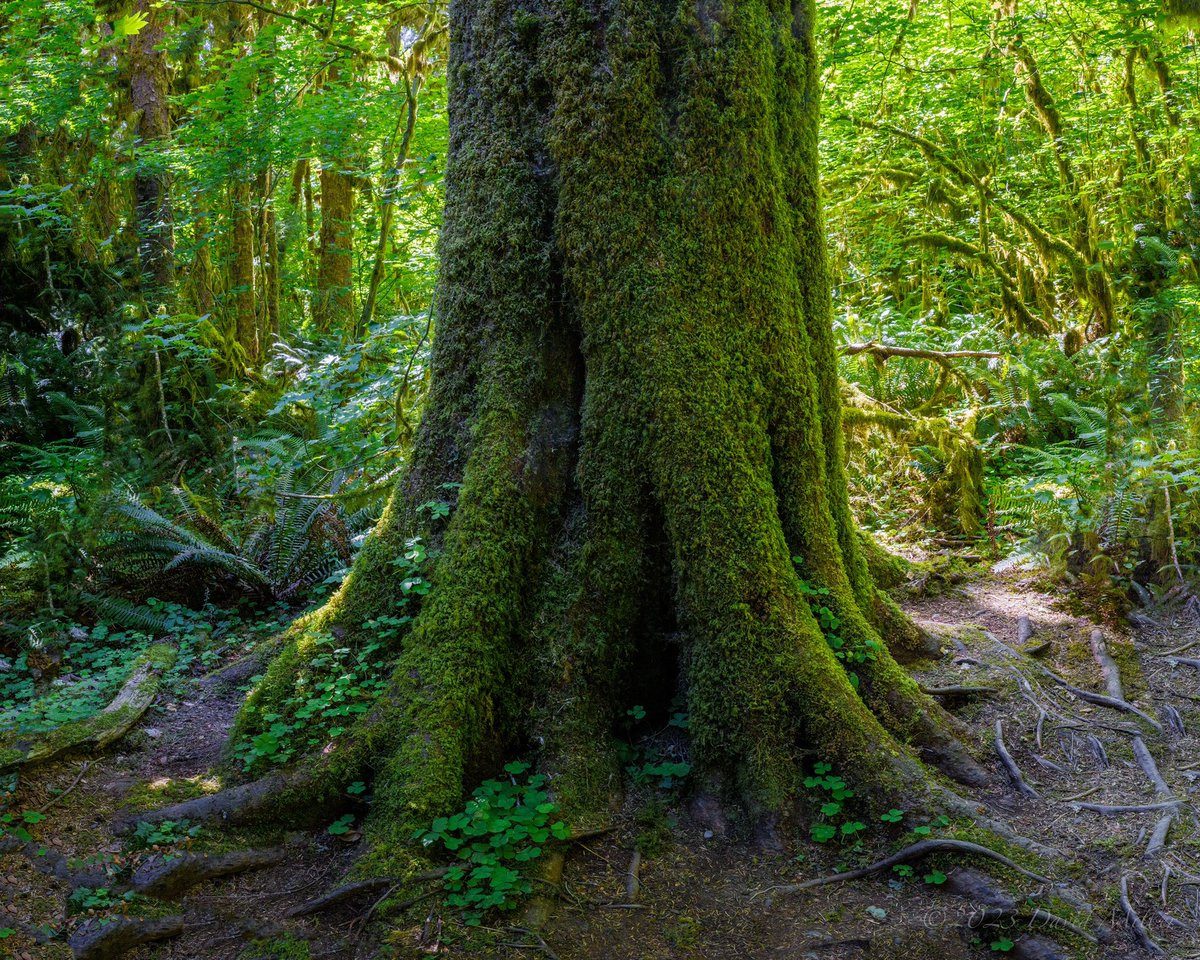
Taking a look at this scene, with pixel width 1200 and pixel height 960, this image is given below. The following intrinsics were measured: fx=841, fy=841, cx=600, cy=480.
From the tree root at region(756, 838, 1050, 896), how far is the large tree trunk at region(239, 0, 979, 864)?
0.22 meters

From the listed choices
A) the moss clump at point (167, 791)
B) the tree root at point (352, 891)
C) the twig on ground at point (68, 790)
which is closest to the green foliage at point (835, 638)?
the tree root at point (352, 891)

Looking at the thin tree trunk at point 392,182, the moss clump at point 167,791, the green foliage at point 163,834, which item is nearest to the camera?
the green foliage at point 163,834

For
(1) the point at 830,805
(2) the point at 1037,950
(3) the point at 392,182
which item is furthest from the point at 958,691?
(3) the point at 392,182

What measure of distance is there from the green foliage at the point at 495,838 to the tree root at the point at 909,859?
0.85 m

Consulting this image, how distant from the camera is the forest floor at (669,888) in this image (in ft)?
8.86

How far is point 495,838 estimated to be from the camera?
3.01 m

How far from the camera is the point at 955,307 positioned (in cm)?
1462

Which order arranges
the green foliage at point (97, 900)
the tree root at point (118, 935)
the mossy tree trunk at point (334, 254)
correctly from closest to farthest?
the tree root at point (118, 935) < the green foliage at point (97, 900) < the mossy tree trunk at point (334, 254)

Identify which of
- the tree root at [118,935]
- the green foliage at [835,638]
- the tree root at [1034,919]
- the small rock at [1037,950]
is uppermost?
the green foliage at [835,638]

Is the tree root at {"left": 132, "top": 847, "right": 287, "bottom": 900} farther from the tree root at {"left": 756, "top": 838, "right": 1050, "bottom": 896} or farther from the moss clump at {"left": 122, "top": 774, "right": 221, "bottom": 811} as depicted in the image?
the tree root at {"left": 756, "top": 838, "right": 1050, "bottom": 896}

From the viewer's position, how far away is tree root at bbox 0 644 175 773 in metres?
3.27

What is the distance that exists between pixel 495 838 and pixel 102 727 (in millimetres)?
1931

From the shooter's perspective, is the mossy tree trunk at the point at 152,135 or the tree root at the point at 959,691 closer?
the tree root at the point at 959,691

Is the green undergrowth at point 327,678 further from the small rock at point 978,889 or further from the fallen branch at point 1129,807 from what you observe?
the fallen branch at point 1129,807
